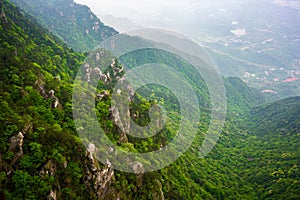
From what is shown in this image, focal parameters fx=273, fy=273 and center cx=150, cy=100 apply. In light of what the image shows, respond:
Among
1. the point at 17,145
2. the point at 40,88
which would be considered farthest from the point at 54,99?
the point at 17,145

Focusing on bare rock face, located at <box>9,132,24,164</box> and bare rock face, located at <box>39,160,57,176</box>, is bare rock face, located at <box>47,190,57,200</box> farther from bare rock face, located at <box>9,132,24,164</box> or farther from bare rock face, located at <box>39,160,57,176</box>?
bare rock face, located at <box>9,132,24,164</box>

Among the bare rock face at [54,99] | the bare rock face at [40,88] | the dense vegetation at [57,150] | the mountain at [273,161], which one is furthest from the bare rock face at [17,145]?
the mountain at [273,161]

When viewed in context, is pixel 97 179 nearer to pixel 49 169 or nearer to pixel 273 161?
pixel 49 169

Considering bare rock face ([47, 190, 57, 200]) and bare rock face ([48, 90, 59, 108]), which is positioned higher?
bare rock face ([48, 90, 59, 108])

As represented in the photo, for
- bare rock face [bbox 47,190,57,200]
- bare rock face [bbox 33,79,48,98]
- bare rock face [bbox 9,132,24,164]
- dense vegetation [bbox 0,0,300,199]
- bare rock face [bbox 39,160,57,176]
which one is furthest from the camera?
bare rock face [bbox 33,79,48,98]

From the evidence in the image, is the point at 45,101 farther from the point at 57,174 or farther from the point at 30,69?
the point at 57,174

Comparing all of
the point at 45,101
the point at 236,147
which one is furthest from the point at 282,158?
the point at 45,101

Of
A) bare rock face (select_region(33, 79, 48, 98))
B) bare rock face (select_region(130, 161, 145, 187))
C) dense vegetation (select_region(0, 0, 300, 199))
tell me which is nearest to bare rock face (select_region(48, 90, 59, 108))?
dense vegetation (select_region(0, 0, 300, 199))
